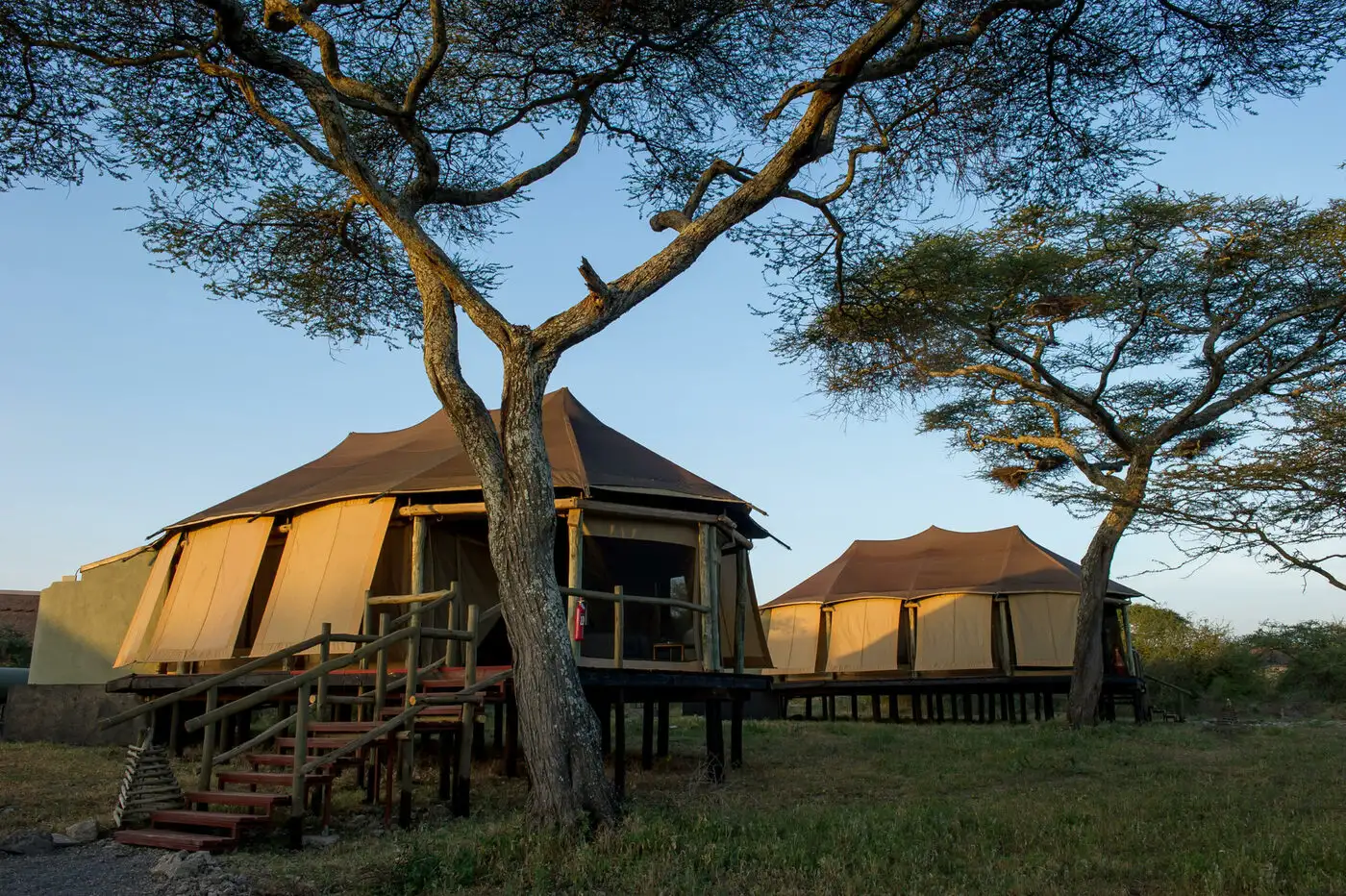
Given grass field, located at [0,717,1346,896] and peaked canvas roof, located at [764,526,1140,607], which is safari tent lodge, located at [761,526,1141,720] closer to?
peaked canvas roof, located at [764,526,1140,607]

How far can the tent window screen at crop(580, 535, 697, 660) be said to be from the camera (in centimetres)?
1470

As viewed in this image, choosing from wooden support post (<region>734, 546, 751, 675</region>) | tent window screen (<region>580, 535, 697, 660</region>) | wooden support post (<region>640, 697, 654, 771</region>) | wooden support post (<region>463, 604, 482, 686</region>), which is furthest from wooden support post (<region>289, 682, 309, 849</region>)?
tent window screen (<region>580, 535, 697, 660</region>)

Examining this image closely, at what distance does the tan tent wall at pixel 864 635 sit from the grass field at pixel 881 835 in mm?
10778

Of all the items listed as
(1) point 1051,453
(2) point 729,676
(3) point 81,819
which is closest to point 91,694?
(3) point 81,819

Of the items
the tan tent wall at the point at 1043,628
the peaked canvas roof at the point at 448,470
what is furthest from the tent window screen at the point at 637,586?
the tan tent wall at the point at 1043,628

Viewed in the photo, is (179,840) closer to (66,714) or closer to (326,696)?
(326,696)

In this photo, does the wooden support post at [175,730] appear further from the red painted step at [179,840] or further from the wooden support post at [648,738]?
the wooden support post at [648,738]

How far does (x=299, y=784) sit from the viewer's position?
7.83 metres

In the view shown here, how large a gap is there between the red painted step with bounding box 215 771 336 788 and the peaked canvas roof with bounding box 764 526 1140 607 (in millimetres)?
16596

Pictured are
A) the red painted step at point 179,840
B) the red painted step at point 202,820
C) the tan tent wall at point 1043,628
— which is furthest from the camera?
the tan tent wall at point 1043,628

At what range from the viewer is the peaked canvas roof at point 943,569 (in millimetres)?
22672

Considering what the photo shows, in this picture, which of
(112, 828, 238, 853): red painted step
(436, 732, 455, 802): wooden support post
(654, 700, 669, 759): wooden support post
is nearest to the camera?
(112, 828, 238, 853): red painted step

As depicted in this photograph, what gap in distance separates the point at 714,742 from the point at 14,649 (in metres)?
24.6

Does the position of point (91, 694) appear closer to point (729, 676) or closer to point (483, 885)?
point (729, 676)
